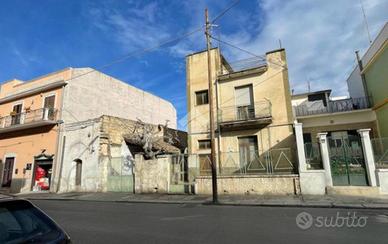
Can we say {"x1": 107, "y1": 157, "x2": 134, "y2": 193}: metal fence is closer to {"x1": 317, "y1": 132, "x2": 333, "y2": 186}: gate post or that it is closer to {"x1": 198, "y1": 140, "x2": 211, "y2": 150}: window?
{"x1": 198, "y1": 140, "x2": 211, "y2": 150}: window

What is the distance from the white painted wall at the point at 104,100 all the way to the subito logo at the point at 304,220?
1972cm

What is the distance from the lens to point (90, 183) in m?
19.1

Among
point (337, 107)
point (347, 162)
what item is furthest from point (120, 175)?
point (337, 107)

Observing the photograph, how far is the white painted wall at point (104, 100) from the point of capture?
22.5 m

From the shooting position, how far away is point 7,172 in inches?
939

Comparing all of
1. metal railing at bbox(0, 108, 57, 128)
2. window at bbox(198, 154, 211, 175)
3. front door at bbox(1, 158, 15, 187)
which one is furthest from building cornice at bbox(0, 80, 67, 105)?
window at bbox(198, 154, 211, 175)

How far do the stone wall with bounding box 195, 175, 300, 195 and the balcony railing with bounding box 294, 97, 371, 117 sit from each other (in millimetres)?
9518

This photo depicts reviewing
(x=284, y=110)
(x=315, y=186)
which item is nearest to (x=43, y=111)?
(x=284, y=110)

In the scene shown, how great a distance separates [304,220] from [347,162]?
24.6 feet

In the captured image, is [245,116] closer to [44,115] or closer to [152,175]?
[152,175]

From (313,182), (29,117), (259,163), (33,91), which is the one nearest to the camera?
(313,182)

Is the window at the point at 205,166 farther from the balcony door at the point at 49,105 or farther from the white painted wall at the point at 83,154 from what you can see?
the balcony door at the point at 49,105

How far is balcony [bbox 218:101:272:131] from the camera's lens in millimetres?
17812

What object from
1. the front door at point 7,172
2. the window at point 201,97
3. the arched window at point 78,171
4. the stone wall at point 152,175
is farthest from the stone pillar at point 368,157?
the front door at point 7,172
